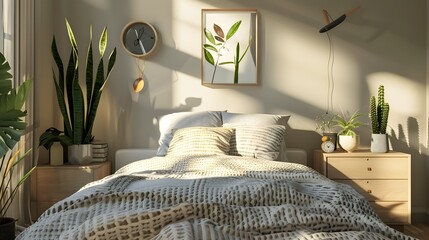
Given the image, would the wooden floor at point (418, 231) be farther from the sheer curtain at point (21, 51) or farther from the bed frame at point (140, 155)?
the sheer curtain at point (21, 51)

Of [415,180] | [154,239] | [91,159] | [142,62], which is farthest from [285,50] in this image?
[154,239]

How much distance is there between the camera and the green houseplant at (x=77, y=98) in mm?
3818

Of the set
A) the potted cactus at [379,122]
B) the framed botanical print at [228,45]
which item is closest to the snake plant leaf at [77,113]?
the framed botanical print at [228,45]

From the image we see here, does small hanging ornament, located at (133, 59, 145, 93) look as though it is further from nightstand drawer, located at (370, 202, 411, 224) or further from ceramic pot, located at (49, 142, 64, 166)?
nightstand drawer, located at (370, 202, 411, 224)

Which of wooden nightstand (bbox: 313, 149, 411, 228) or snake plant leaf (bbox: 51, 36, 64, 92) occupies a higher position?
snake plant leaf (bbox: 51, 36, 64, 92)

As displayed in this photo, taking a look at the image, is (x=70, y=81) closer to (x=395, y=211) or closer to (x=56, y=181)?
(x=56, y=181)

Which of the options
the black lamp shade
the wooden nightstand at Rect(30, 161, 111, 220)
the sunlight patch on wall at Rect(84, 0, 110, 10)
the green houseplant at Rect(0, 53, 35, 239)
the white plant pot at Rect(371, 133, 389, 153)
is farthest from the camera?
the sunlight patch on wall at Rect(84, 0, 110, 10)

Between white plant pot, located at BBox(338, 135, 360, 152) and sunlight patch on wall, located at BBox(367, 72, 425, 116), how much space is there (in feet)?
1.89

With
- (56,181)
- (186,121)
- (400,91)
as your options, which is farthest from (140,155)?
(400,91)

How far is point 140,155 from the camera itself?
4.12 metres

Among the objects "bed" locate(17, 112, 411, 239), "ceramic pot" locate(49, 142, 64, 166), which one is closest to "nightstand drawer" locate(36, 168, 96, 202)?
"ceramic pot" locate(49, 142, 64, 166)

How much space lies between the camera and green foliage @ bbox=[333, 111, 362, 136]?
412cm

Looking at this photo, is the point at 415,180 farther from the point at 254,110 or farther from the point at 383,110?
the point at 254,110

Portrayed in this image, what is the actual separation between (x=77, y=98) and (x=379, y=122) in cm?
257
